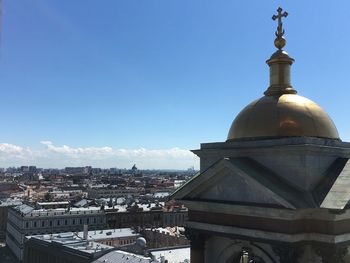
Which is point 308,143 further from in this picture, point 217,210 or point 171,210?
point 171,210

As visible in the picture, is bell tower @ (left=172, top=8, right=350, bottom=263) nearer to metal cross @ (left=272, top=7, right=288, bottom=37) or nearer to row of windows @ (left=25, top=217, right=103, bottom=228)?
metal cross @ (left=272, top=7, right=288, bottom=37)

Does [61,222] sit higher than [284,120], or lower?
lower

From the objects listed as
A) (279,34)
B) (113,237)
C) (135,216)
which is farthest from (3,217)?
(279,34)

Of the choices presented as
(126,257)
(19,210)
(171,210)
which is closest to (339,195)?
(126,257)

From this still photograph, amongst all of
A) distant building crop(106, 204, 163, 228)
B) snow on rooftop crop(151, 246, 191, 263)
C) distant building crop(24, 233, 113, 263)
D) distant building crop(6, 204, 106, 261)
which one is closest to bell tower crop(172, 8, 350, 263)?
snow on rooftop crop(151, 246, 191, 263)

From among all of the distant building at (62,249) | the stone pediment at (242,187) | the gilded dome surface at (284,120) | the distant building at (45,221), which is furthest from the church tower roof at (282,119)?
the distant building at (45,221)

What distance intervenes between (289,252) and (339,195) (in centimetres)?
229

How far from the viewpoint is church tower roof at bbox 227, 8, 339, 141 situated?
54.9 ft

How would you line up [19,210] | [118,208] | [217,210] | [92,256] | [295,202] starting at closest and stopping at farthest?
1. [295,202]
2. [217,210]
3. [92,256]
4. [19,210]
5. [118,208]

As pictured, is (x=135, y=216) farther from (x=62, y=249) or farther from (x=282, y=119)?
(x=282, y=119)

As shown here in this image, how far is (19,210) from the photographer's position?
404ft

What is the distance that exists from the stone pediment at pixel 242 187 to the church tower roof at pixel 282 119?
117 cm

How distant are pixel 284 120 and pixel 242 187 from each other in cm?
271

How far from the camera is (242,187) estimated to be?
1639cm
